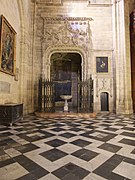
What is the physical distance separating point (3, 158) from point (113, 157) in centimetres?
173

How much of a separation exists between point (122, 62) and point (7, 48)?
6438mm

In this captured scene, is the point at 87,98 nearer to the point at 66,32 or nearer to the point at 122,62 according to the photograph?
the point at 122,62

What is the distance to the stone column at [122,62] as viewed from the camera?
781cm

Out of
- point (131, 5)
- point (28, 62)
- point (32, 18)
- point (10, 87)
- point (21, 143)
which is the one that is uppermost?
point (131, 5)

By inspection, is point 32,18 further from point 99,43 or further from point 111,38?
point 111,38

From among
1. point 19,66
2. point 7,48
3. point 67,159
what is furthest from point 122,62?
point 67,159

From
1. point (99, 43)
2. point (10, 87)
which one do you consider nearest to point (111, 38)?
point (99, 43)

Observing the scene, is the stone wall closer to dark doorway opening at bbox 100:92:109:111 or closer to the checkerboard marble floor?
the checkerboard marble floor

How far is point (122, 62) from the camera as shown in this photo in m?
7.98

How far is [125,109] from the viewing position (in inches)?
303

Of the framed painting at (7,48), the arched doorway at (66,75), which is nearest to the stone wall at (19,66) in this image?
the framed painting at (7,48)

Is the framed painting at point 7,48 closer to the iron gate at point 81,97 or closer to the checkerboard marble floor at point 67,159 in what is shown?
the iron gate at point 81,97

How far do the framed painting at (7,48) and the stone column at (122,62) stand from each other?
603 centimetres

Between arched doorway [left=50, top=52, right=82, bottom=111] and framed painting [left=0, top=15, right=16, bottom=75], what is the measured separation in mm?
6164
